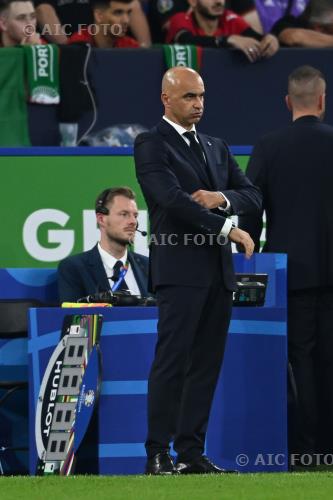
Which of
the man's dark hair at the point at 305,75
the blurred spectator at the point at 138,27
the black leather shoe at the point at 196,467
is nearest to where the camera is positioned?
the black leather shoe at the point at 196,467

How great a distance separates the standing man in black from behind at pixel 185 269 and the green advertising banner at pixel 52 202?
2.97 meters

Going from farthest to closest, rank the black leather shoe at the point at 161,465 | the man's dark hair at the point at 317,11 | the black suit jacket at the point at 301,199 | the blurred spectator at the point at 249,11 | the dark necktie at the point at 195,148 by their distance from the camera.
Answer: the blurred spectator at the point at 249,11 < the man's dark hair at the point at 317,11 < the black suit jacket at the point at 301,199 < the dark necktie at the point at 195,148 < the black leather shoe at the point at 161,465

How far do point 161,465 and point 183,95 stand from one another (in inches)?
65.3

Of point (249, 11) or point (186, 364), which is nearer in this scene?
point (186, 364)

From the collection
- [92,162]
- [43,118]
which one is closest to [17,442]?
[92,162]

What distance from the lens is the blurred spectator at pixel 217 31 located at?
1053cm

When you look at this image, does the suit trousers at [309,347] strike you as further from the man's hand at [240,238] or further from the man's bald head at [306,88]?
the man's hand at [240,238]

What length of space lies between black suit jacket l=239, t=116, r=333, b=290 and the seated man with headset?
2.98 feet

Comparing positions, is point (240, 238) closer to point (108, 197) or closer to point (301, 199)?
point (301, 199)

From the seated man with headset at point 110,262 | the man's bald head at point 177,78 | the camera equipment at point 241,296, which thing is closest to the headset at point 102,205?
the seated man with headset at point 110,262

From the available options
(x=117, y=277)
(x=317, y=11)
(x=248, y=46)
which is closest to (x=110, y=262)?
(x=117, y=277)

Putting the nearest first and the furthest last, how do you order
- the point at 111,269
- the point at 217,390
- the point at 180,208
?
the point at 180,208 → the point at 217,390 → the point at 111,269

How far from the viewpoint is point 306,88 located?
7.50 m

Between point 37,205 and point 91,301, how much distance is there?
94.9 inches
